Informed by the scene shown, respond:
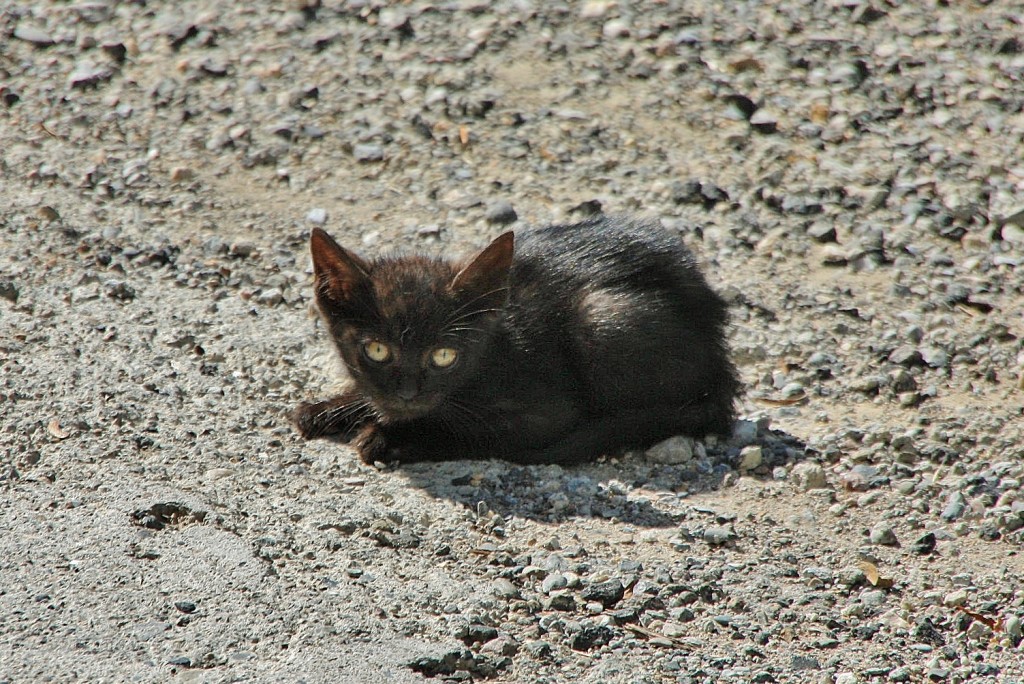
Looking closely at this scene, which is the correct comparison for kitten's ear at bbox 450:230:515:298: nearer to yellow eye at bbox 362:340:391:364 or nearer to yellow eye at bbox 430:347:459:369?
yellow eye at bbox 430:347:459:369

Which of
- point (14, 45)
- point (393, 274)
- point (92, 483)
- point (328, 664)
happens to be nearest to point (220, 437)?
point (92, 483)

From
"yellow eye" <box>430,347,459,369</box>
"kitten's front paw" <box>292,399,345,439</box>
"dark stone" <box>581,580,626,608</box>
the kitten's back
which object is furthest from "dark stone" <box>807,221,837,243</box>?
"dark stone" <box>581,580,626,608</box>

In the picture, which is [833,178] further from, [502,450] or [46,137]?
[46,137]

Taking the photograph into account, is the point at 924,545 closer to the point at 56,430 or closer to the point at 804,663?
the point at 804,663

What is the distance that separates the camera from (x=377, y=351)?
4.42 m

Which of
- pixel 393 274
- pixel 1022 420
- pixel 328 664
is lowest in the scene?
pixel 1022 420

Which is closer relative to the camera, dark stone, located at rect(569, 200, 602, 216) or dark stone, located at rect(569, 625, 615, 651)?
dark stone, located at rect(569, 625, 615, 651)

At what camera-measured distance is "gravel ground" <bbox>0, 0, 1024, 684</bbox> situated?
3.59 meters

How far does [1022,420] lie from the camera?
16.0 ft

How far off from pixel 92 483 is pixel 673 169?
385 cm

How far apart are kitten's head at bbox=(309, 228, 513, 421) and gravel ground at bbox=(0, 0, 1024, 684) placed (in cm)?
33

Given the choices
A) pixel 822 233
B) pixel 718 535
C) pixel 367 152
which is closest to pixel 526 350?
pixel 718 535

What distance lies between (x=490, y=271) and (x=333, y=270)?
591 millimetres

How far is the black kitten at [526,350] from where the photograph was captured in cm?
442
